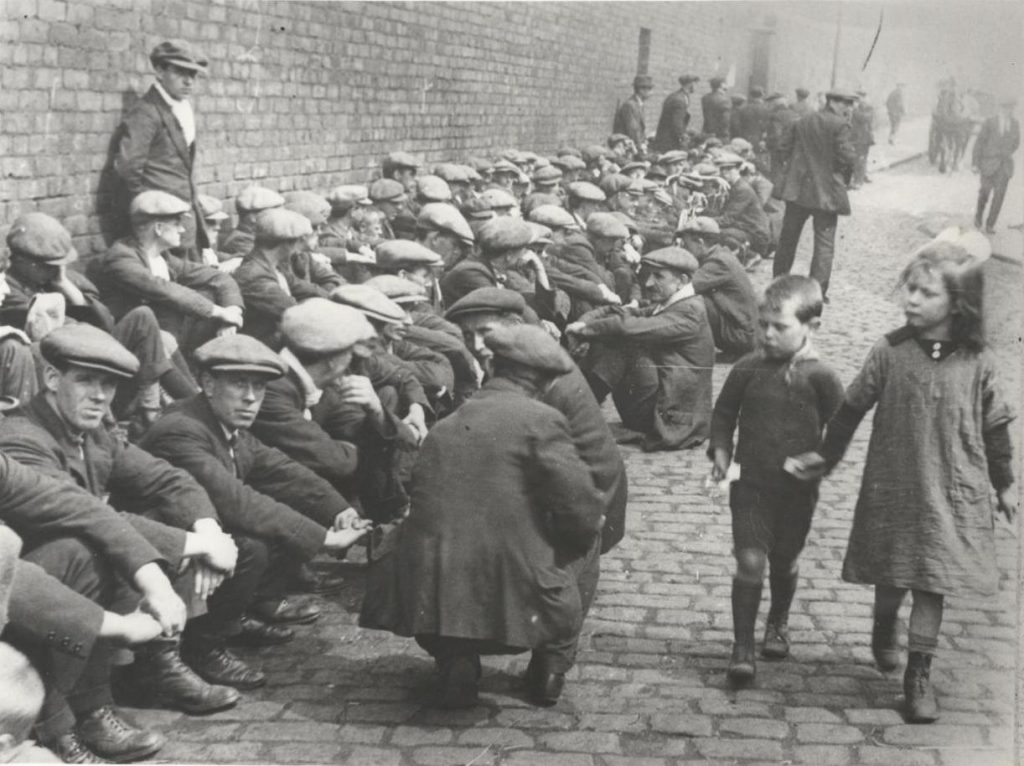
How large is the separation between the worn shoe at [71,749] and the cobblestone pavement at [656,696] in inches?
10.0

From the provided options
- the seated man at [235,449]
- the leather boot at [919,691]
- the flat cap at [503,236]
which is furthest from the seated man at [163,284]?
the leather boot at [919,691]

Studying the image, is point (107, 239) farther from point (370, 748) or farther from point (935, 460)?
point (935, 460)

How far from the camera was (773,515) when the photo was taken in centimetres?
473

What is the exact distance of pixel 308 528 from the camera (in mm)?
4594

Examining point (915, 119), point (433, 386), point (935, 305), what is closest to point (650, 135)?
point (915, 119)

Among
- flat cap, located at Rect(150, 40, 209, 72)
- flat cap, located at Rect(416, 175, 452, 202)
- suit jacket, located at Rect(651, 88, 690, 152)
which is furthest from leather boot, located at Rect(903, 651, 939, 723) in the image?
suit jacket, located at Rect(651, 88, 690, 152)

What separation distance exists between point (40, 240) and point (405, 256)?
2.20m

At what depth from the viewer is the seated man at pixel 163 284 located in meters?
6.55

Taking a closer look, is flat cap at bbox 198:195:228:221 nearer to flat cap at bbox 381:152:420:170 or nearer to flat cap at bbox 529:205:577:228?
flat cap at bbox 529:205:577:228

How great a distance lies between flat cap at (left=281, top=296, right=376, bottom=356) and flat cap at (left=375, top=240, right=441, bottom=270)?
1.94 meters

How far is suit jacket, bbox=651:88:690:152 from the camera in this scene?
1988cm

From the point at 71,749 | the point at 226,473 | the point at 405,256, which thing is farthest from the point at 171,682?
the point at 405,256

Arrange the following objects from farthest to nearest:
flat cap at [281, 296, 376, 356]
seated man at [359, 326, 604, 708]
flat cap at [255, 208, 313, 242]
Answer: flat cap at [255, 208, 313, 242]
flat cap at [281, 296, 376, 356]
seated man at [359, 326, 604, 708]

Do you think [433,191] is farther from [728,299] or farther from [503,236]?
[728,299]
